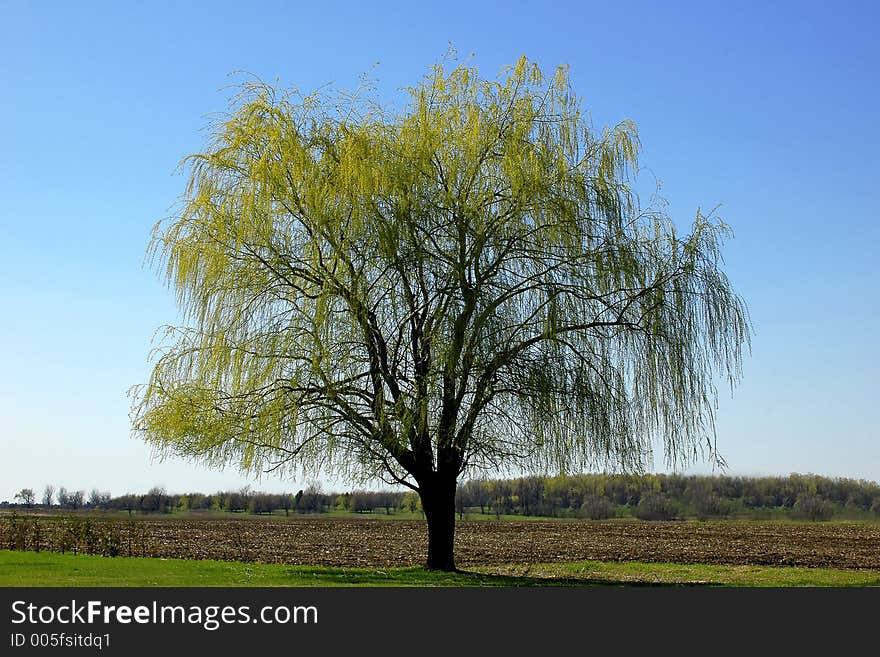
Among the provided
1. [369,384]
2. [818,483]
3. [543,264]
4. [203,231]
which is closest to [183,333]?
[203,231]

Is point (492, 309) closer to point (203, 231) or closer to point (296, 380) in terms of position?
point (296, 380)

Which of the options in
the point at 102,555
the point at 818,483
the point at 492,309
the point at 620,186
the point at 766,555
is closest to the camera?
the point at 492,309

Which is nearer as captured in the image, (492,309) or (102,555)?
(492,309)

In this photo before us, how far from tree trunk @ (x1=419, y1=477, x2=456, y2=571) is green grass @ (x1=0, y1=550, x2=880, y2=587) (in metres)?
0.47

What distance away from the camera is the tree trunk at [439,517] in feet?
56.9

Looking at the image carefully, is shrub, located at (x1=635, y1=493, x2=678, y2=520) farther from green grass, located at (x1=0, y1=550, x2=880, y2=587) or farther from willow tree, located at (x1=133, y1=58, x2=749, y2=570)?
willow tree, located at (x1=133, y1=58, x2=749, y2=570)

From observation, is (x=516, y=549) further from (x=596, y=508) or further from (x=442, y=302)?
(x=596, y=508)

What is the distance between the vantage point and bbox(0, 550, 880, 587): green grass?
1481cm

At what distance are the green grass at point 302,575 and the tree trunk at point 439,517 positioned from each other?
47 centimetres

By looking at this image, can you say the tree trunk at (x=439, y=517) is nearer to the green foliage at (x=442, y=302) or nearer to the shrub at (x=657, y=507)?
the green foliage at (x=442, y=302)

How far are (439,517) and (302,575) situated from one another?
3.02 m

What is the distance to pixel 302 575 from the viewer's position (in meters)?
16.6

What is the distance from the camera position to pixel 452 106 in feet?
56.0

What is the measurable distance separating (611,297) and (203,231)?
26.8ft
